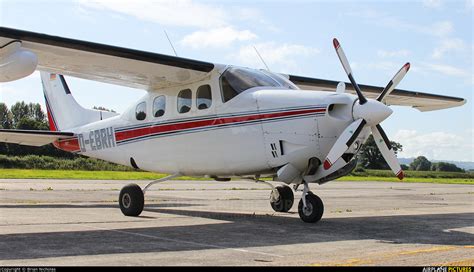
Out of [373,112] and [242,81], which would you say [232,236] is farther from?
[242,81]

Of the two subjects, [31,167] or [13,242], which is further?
[31,167]

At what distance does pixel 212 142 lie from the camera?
1162 cm

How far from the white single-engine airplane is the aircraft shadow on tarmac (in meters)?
0.95

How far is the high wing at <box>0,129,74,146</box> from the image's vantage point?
50.3 feet

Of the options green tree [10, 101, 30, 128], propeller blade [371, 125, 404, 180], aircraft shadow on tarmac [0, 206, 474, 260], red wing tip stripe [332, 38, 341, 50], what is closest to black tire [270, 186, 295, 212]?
aircraft shadow on tarmac [0, 206, 474, 260]

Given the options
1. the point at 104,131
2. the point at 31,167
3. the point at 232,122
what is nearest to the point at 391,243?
the point at 232,122

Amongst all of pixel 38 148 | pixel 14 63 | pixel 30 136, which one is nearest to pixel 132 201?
pixel 14 63

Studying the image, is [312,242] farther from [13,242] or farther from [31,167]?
[31,167]

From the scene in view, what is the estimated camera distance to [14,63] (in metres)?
8.85

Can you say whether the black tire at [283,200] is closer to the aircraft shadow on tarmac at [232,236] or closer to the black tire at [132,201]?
the aircraft shadow on tarmac at [232,236]

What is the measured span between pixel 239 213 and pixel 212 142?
2.55 m

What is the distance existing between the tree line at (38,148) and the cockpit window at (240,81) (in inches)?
853

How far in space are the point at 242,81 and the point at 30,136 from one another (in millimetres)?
7153

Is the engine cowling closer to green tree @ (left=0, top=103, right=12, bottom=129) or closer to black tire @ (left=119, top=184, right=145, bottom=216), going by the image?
black tire @ (left=119, top=184, right=145, bottom=216)
